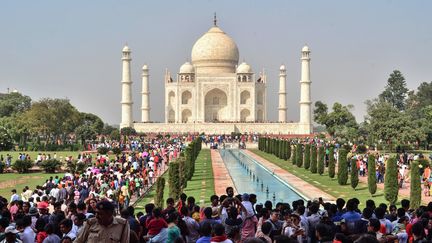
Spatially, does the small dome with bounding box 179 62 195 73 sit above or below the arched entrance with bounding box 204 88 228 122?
above

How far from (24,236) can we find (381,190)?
40.6 ft

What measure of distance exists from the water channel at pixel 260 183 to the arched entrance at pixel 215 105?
26.5 metres

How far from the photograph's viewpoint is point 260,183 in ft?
61.7

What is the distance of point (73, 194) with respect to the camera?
40.1ft

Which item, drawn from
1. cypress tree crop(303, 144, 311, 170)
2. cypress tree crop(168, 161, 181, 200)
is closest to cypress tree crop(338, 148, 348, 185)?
cypress tree crop(303, 144, 311, 170)

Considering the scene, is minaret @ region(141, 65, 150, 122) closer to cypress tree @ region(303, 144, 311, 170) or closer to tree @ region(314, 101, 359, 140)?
tree @ region(314, 101, 359, 140)

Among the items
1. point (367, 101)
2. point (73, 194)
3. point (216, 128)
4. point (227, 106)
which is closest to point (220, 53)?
Result: point (227, 106)

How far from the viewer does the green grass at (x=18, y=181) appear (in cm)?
1645

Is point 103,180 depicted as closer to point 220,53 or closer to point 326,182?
point 326,182

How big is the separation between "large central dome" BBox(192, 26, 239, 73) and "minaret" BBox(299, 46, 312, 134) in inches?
301

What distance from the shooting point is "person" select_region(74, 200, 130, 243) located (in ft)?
13.0

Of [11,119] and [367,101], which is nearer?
[11,119]

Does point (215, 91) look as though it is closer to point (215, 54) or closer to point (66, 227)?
point (215, 54)

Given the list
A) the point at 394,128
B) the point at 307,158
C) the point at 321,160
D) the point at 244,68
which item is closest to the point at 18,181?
the point at 321,160
